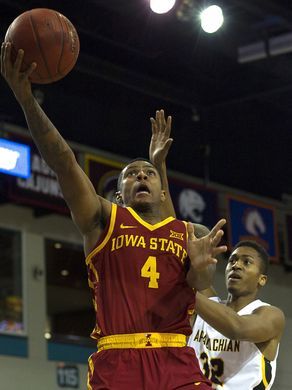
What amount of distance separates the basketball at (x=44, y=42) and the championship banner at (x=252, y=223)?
37.1ft

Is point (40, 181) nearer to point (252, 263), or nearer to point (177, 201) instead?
point (177, 201)

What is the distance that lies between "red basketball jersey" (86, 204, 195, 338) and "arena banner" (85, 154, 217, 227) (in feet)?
29.4

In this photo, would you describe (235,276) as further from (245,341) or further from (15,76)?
(15,76)

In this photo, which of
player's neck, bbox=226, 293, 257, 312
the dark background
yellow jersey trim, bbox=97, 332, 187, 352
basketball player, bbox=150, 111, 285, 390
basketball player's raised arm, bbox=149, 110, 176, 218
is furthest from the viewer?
the dark background

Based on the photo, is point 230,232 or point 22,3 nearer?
point 22,3

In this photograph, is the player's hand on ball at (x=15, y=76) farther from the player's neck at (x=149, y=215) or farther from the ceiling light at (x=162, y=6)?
the ceiling light at (x=162, y=6)

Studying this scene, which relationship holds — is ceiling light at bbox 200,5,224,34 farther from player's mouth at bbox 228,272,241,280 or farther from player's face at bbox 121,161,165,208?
player's face at bbox 121,161,165,208

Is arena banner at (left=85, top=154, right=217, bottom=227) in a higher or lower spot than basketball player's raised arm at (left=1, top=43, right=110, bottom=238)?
higher

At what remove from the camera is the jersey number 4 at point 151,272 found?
4895 mm

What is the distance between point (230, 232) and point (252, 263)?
32.0 ft

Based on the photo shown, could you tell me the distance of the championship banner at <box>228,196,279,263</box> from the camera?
1625cm

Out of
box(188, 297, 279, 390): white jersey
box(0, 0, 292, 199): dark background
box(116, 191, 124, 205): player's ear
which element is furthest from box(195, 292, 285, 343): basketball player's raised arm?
box(0, 0, 292, 199): dark background

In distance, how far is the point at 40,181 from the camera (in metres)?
13.6

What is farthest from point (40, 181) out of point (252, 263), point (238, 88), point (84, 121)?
point (252, 263)
